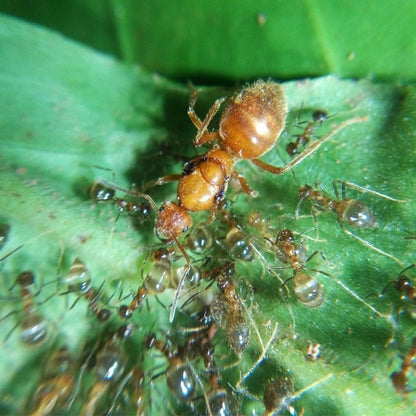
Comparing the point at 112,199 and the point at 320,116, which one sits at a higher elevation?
the point at 320,116

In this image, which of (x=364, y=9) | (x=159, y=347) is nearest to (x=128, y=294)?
(x=159, y=347)

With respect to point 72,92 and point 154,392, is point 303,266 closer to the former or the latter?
point 154,392

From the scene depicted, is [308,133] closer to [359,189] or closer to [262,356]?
[359,189]

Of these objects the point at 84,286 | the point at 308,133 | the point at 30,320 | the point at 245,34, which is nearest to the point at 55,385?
the point at 30,320

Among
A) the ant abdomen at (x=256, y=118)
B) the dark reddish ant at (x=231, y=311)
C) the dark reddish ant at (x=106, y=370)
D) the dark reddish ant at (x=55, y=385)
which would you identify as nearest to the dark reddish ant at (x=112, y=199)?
the dark reddish ant at (x=231, y=311)

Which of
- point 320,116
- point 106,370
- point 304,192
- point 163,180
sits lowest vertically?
point 106,370

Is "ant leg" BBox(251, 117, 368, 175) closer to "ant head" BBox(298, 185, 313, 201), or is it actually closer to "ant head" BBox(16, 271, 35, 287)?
"ant head" BBox(298, 185, 313, 201)

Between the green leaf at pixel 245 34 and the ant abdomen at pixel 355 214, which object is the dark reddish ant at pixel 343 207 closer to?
the ant abdomen at pixel 355 214

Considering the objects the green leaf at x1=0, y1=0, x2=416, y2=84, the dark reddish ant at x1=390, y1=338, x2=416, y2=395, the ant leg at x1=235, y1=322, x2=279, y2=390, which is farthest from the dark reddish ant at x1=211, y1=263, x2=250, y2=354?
the green leaf at x1=0, y1=0, x2=416, y2=84
